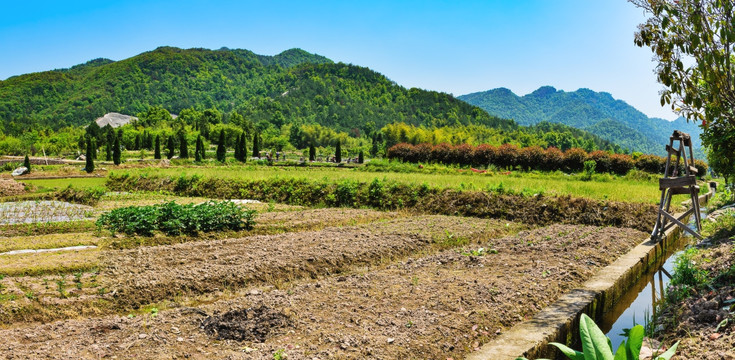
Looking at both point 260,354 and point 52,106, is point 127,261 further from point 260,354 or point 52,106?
point 52,106

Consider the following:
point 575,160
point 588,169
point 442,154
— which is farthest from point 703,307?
point 442,154

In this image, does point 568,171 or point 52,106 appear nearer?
point 568,171

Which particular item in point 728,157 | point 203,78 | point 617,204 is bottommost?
point 617,204

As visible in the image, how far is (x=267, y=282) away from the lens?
7637 millimetres

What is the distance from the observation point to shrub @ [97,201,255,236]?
421 inches

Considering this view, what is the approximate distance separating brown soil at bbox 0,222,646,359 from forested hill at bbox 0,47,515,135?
132m

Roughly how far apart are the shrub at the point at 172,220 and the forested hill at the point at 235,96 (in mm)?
129064

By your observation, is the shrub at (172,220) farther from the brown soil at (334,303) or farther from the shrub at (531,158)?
the shrub at (531,158)

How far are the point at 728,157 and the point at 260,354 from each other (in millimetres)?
9340

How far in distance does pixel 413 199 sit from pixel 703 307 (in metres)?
11.6

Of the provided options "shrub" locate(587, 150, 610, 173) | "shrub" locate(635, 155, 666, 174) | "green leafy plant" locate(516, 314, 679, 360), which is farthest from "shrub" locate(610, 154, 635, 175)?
"green leafy plant" locate(516, 314, 679, 360)

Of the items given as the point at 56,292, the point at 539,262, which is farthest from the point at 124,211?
the point at 539,262

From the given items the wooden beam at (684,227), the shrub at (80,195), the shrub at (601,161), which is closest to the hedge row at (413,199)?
the wooden beam at (684,227)

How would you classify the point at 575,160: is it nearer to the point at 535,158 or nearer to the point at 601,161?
the point at 601,161
